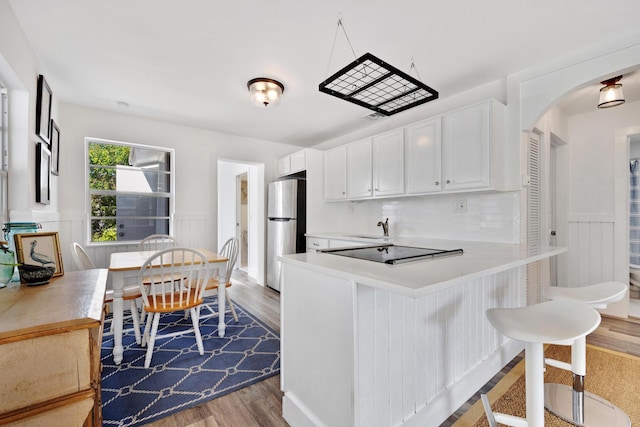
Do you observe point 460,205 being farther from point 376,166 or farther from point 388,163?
point 376,166

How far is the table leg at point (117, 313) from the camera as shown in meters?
2.19

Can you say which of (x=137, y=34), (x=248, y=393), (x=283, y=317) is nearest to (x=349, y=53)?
(x=137, y=34)

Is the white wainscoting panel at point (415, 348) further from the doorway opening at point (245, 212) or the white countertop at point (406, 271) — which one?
the doorway opening at point (245, 212)

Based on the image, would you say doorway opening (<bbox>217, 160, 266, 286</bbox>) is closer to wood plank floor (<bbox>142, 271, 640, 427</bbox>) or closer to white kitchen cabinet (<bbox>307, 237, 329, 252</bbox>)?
white kitchen cabinet (<bbox>307, 237, 329, 252</bbox>)

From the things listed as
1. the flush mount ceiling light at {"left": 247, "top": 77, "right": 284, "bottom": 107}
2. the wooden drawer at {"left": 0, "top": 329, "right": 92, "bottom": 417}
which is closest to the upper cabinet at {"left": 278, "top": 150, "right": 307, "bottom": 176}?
the flush mount ceiling light at {"left": 247, "top": 77, "right": 284, "bottom": 107}

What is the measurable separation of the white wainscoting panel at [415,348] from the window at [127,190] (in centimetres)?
345

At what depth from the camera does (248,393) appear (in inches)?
72.3

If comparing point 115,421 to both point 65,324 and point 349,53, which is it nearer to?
point 65,324

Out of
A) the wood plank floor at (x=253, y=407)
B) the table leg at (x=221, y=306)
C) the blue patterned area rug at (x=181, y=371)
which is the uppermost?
the table leg at (x=221, y=306)

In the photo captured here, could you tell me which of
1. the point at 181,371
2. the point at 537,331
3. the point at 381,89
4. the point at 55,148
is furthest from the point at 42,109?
the point at 537,331

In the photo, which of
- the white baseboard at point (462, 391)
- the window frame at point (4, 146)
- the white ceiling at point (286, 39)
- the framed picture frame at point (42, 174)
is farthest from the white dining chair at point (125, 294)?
the white baseboard at point (462, 391)

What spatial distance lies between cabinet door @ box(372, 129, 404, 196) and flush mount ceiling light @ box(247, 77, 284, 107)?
1278 millimetres

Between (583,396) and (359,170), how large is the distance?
8.89 feet

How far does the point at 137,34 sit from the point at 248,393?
2.51 meters
